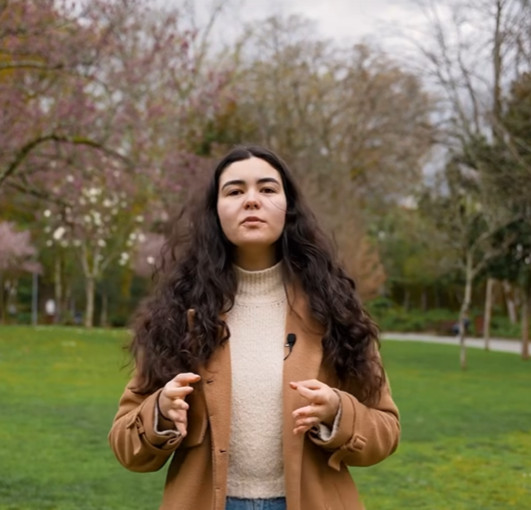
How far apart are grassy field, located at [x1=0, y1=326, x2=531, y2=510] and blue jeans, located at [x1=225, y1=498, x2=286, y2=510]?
0.75m

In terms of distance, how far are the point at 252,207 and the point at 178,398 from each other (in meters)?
0.53

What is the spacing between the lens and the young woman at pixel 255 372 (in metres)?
2.05

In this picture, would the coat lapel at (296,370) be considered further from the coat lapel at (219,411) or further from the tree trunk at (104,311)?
the tree trunk at (104,311)

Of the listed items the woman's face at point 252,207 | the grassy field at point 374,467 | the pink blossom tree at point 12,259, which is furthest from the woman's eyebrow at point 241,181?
the pink blossom tree at point 12,259

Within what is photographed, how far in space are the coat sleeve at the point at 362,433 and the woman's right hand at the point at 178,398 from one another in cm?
31

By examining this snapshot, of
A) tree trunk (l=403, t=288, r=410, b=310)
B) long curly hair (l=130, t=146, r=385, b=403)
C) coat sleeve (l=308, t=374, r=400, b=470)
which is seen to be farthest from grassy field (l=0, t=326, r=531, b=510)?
tree trunk (l=403, t=288, r=410, b=310)

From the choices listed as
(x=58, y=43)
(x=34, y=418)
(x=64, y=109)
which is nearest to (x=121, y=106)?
(x=64, y=109)

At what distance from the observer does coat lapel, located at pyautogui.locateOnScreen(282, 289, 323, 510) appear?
80.1 inches

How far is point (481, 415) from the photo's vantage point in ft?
41.5

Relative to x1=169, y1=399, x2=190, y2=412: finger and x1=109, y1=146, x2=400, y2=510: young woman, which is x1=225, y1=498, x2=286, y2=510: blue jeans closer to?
x1=109, y1=146, x2=400, y2=510: young woman

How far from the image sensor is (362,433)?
2.09 meters

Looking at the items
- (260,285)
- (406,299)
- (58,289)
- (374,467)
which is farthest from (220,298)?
(406,299)

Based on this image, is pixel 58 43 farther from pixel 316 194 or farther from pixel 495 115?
pixel 316 194

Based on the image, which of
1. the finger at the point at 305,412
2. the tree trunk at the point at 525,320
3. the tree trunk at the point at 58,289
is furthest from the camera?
the tree trunk at the point at 58,289
